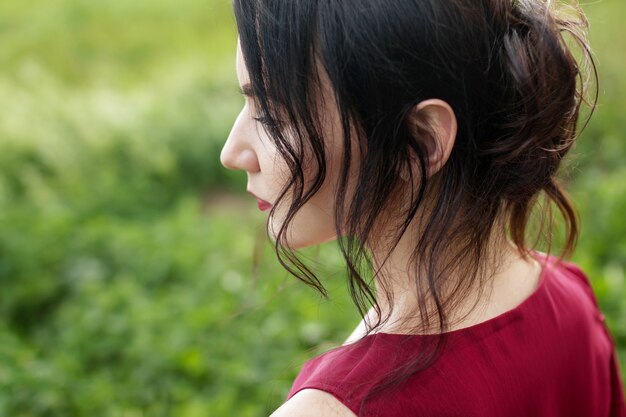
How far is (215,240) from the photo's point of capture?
383 cm

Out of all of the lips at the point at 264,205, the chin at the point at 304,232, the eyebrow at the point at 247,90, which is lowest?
the chin at the point at 304,232

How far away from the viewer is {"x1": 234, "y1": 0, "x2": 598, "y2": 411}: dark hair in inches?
39.5

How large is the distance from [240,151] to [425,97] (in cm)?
31

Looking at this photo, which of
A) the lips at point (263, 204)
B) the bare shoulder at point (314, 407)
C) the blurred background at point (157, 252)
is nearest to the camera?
the bare shoulder at point (314, 407)

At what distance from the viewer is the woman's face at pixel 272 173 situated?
1126mm

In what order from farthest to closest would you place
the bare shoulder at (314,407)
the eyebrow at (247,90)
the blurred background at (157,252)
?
the blurred background at (157,252), the eyebrow at (247,90), the bare shoulder at (314,407)

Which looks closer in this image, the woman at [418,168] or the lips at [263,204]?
the woman at [418,168]

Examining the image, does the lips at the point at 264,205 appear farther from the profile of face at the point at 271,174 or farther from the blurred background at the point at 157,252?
the blurred background at the point at 157,252

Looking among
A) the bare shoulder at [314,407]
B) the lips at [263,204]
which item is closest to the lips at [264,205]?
the lips at [263,204]

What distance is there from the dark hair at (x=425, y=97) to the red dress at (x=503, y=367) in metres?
0.03

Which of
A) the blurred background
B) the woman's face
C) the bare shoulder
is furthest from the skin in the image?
the blurred background

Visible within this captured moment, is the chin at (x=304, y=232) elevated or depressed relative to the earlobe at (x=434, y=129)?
depressed

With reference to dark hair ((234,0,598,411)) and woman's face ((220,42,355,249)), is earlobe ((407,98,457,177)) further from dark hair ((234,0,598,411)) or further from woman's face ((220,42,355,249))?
woman's face ((220,42,355,249))

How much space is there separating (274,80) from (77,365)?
2.01 m
